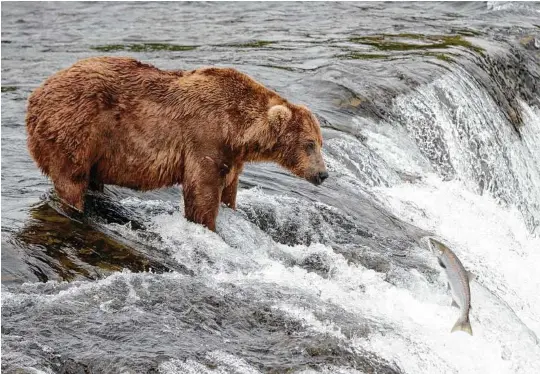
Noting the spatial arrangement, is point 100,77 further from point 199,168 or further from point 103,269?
point 103,269

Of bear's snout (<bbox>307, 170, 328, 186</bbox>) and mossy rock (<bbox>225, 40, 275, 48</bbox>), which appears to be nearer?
bear's snout (<bbox>307, 170, 328, 186</bbox>)

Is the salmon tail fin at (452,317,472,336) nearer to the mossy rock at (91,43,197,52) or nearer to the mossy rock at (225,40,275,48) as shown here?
the mossy rock at (225,40,275,48)

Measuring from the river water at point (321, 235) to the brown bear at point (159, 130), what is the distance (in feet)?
1.12

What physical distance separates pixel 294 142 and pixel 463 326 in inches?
82.5

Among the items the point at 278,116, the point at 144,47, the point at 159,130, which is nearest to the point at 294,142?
the point at 278,116

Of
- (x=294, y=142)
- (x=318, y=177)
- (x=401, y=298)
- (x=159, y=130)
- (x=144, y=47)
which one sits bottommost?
(x=401, y=298)

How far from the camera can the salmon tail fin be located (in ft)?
20.0

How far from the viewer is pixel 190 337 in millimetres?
5625

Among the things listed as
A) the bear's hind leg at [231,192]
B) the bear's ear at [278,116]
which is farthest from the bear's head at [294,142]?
the bear's hind leg at [231,192]

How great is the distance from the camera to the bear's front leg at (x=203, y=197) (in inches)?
279

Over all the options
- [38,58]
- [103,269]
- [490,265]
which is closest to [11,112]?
[38,58]

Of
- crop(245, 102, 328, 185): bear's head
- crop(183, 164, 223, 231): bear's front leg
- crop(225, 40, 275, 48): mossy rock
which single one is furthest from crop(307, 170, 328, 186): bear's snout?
crop(225, 40, 275, 48): mossy rock

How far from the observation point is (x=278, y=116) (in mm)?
7230

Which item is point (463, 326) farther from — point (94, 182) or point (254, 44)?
point (254, 44)
